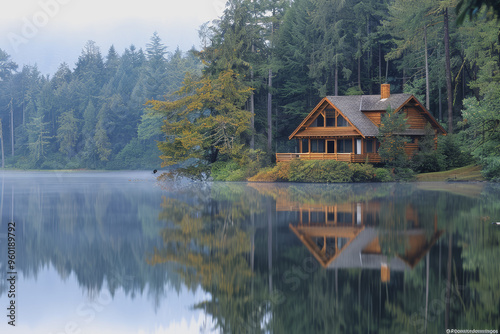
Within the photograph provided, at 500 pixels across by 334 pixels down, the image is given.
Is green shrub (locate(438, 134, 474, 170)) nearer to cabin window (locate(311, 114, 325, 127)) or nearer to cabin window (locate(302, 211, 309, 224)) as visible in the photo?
cabin window (locate(311, 114, 325, 127))

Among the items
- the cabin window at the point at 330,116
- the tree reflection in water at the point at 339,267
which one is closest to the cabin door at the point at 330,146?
the cabin window at the point at 330,116

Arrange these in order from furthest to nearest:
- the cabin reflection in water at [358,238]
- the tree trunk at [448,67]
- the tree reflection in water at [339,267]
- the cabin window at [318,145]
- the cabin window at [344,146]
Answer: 1. the cabin window at [318,145]
2. the cabin window at [344,146]
3. the tree trunk at [448,67]
4. the cabin reflection in water at [358,238]
5. the tree reflection in water at [339,267]

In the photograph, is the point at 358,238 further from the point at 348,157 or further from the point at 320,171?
the point at 348,157

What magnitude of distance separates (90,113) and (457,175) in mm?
79477

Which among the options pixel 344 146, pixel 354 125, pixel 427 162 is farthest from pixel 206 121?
pixel 427 162

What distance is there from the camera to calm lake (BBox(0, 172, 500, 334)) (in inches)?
355

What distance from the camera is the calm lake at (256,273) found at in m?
9.01

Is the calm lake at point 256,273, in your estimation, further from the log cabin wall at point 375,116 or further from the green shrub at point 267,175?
the log cabin wall at point 375,116

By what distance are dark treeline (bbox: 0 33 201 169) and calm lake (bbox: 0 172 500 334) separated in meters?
76.9

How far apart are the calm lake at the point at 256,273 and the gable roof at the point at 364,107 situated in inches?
1115

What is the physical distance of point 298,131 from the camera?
5228cm

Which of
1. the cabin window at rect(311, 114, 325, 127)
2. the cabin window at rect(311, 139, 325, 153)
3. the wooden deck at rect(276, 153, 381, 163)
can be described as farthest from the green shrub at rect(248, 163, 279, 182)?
the cabin window at rect(311, 114, 325, 127)

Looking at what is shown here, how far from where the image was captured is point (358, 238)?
15773 millimetres

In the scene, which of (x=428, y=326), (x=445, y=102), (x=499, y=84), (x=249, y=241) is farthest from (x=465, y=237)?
(x=445, y=102)
